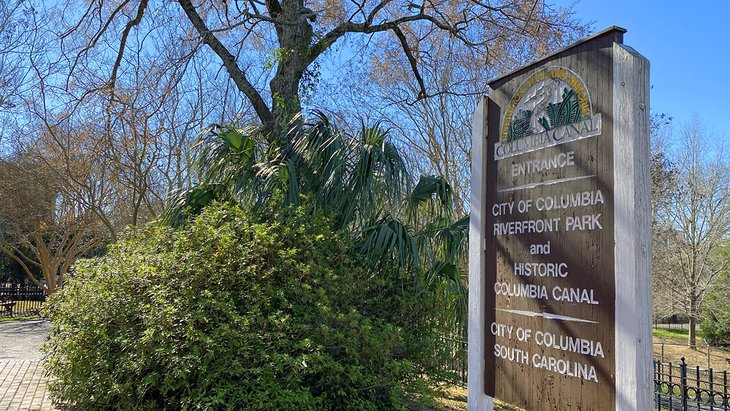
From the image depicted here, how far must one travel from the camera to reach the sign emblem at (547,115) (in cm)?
300

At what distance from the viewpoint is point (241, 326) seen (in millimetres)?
5094

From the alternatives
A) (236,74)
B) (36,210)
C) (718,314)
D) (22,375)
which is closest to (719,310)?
(718,314)

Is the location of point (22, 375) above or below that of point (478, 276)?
below

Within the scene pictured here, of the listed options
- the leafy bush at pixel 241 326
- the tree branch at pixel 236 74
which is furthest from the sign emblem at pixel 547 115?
the tree branch at pixel 236 74

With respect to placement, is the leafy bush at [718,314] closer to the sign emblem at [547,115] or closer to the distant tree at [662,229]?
the distant tree at [662,229]

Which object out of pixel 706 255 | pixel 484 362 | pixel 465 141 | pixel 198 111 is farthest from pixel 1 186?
pixel 706 255

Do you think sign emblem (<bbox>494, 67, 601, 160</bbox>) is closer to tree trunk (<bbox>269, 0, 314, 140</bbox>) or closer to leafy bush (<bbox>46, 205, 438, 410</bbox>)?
leafy bush (<bbox>46, 205, 438, 410</bbox>)

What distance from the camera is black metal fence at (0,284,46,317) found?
986 inches

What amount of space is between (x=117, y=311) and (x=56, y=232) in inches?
869

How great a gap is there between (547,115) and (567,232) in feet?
2.18

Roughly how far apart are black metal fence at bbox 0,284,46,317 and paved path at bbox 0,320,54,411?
35.1 feet

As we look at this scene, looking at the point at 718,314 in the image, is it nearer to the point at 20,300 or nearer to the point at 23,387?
the point at 23,387

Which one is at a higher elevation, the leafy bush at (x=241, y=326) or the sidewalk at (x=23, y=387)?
the leafy bush at (x=241, y=326)

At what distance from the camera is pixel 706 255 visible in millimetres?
24625
